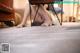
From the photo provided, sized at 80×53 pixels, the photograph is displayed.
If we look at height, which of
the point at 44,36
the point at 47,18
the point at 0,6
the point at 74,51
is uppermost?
the point at 0,6

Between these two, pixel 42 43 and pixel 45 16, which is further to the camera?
pixel 45 16

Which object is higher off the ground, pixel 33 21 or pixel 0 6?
pixel 0 6

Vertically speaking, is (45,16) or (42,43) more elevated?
(45,16)

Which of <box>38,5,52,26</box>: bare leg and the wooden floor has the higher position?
<box>38,5,52,26</box>: bare leg

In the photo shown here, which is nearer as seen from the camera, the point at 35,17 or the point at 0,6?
the point at 0,6

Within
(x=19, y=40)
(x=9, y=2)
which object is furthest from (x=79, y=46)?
(x=9, y=2)

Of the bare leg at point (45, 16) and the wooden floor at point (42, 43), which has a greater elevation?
the bare leg at point (45, 16)

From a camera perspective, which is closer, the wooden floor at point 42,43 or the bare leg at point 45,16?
the wooden floor at point 42,43

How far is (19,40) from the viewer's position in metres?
1.17

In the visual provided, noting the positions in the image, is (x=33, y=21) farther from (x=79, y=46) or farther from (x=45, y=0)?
(x=79, y=46)

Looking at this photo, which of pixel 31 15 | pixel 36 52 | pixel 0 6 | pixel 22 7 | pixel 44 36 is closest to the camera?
pixel 36 52

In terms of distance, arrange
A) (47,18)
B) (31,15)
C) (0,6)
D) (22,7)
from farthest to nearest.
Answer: (22,7) < (31,15) < (47,18) < (0,6)

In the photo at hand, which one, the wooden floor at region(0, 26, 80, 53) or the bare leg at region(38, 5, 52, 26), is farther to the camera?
the bare leg at region(38, 5, 52, 26)

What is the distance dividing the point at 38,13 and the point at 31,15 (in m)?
0.11
